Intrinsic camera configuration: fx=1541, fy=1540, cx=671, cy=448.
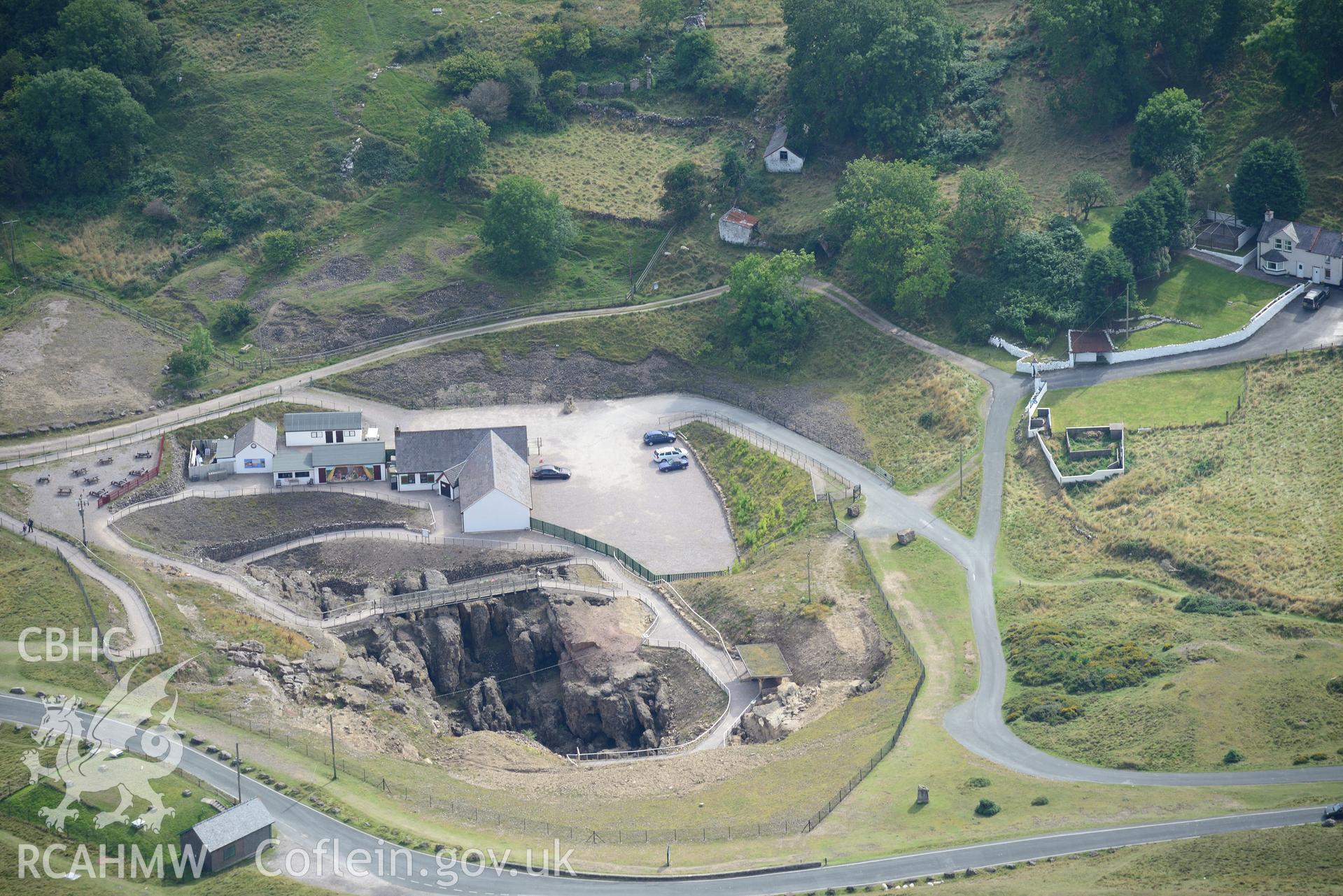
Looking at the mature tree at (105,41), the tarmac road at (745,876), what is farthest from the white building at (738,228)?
the tarmac road at (745,876)

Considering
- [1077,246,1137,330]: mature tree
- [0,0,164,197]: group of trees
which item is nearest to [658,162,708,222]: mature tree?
[1077,246,1137,330]: mature tree

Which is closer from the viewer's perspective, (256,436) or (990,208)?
(256,436)

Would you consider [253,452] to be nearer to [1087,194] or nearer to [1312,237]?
[1087,194]

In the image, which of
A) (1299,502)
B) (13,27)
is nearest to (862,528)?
(1299,502)

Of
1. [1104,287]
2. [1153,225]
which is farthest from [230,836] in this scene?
[1153,225]

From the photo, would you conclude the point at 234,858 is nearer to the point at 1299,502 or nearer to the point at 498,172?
the point at 1299,502

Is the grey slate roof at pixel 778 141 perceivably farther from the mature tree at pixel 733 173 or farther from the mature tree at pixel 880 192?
the mature tree at pixel 880 192
